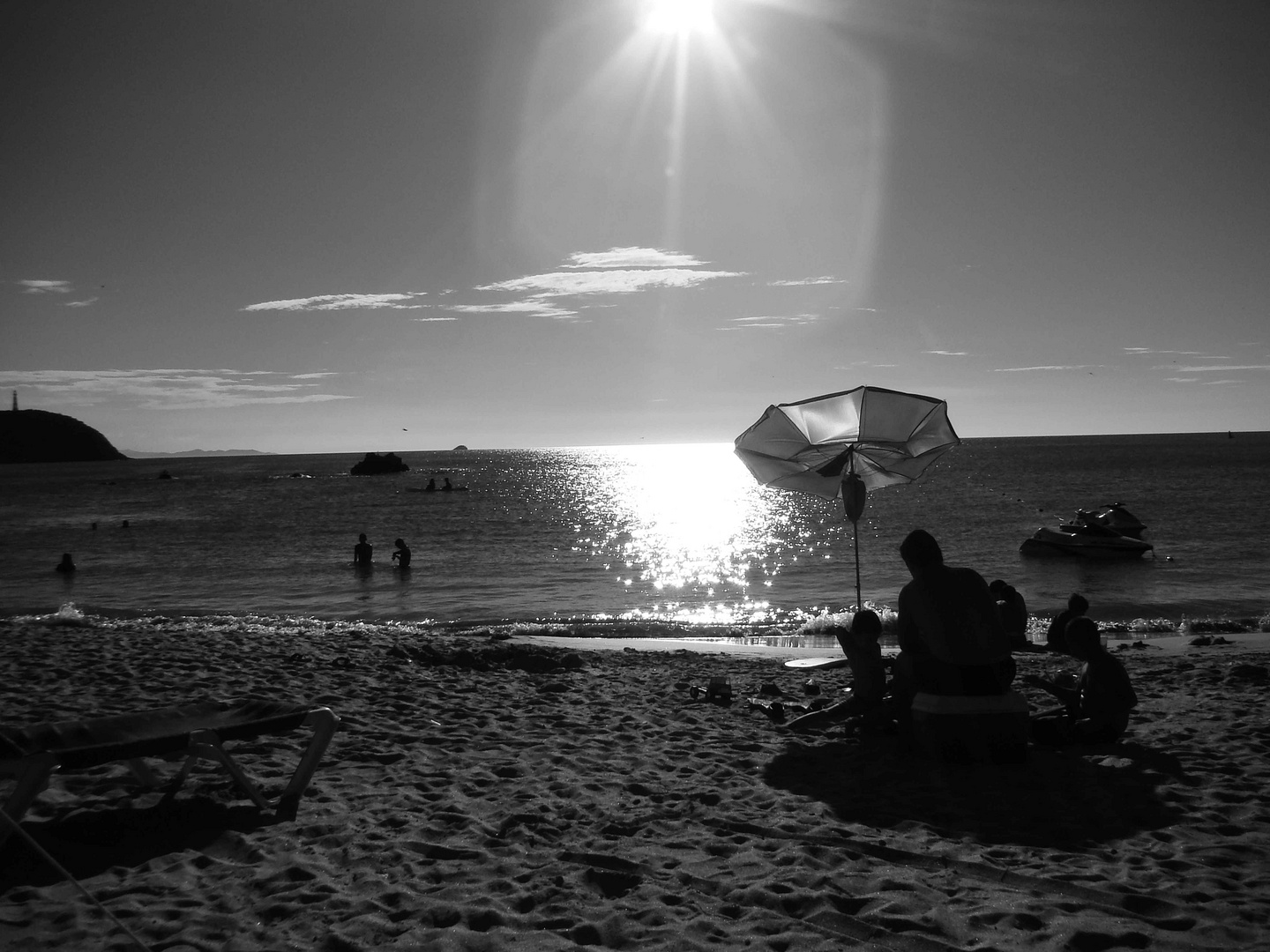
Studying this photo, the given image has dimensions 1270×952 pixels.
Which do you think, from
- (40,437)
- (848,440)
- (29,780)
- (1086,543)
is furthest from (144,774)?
(40,437)

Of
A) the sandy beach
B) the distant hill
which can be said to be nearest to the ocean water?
the sandy beach

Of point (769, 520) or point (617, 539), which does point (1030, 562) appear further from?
point (769, 520)

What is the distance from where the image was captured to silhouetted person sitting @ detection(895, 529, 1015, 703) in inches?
217

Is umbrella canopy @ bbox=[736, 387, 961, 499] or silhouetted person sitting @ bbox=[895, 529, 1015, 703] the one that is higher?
umbrella canopy @ bbox=[736, 387, 961, 499]

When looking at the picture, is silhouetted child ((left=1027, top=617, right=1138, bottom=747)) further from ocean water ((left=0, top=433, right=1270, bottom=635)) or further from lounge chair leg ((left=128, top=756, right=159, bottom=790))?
ocean water ((left=0, top=433, right=1270, bottom=635))

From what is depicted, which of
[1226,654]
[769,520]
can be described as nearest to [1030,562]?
[1226,654]

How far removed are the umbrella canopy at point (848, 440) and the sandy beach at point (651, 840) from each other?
287 cm

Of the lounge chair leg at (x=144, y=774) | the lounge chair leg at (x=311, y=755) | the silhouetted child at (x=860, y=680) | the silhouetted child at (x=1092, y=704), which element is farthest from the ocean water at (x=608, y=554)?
the lounge chair leg at (x=144, y=774)

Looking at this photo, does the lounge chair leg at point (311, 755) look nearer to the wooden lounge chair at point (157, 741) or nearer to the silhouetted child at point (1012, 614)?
the wooden lounge chair at point (157, 741)

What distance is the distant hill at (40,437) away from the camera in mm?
185250

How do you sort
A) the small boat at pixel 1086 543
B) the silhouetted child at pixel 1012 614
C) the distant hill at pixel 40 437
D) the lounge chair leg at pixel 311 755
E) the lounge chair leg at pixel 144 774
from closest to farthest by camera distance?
the lounge chair leg at pixel 144 774 → the lounge chair leg at pixel 311 755 → the silhouetted child at pixel 1012 614 → the small boat at pixel 1086 543 → the distant hill at pixel 40 437

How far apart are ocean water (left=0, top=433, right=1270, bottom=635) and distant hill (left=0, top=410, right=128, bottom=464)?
437 ft

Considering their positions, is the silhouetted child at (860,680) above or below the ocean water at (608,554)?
above

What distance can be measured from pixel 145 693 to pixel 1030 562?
27.9m
